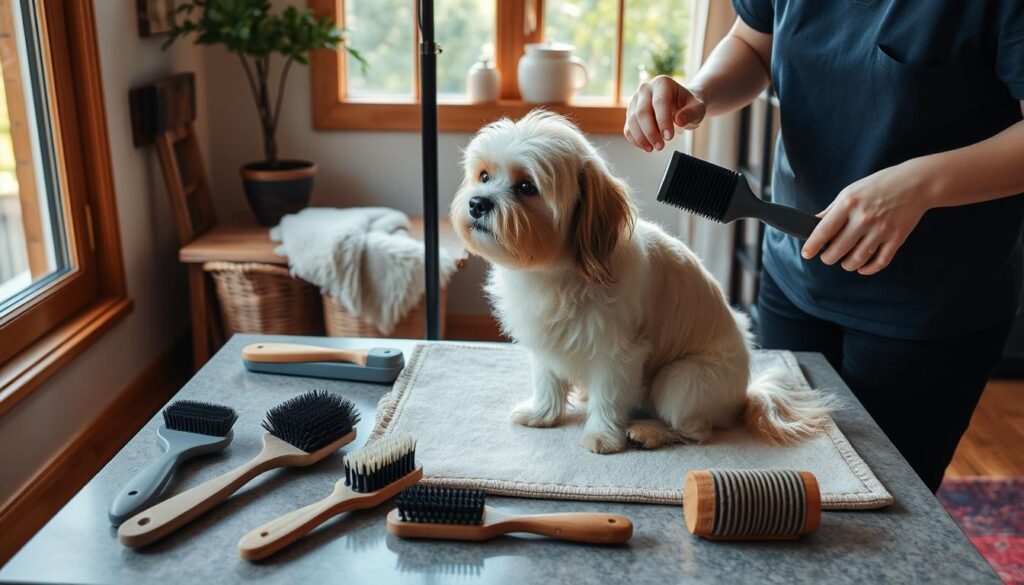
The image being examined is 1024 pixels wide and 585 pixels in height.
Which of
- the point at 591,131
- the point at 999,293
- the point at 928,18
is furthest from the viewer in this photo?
the point at 591,131

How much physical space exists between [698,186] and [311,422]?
568 millimetres

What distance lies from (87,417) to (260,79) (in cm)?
121

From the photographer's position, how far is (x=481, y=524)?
0.97m

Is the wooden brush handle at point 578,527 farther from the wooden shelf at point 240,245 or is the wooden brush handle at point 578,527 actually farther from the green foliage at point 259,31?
the green foliage at point 259,31

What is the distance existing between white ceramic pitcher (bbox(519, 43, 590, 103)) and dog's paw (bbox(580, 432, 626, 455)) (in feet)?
7.00

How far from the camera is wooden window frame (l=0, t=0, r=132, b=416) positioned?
7.00 feet

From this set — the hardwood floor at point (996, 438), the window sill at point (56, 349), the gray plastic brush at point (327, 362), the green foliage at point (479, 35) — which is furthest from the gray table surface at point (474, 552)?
the green foliage at point (479, 35)

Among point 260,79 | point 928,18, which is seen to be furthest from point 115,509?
point 260,79

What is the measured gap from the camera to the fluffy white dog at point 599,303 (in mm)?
1179

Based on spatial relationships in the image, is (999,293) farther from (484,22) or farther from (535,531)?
(484,22)

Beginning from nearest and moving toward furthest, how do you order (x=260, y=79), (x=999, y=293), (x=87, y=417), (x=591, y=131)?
(x=999, y=293), (x=87, y=417), (x=260, y=79), (x=591, y=131)

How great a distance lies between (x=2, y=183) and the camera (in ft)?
7.06

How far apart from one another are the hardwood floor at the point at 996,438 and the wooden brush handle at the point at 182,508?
2211 millimetres

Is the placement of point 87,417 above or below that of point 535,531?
below
